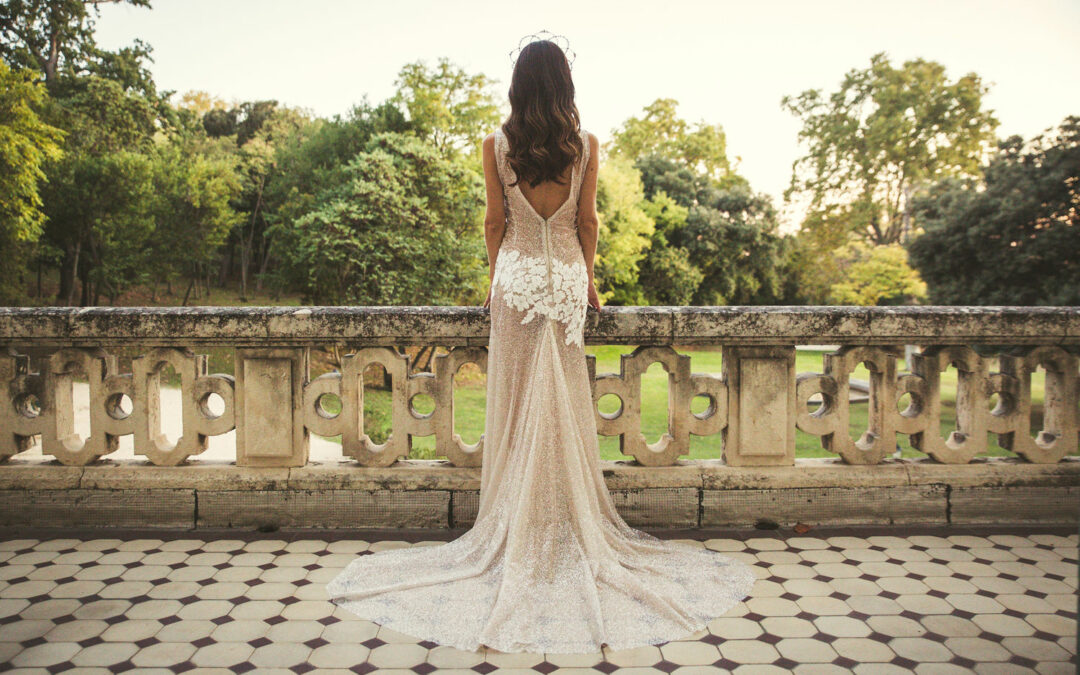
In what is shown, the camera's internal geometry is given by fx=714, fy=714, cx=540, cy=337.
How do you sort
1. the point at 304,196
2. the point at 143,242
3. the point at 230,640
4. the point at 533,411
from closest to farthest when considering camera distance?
1. the point at 230,640
2. the point at 533,411
3. the point at 304,196
4. the point at 143,242

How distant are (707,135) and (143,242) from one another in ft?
97.7

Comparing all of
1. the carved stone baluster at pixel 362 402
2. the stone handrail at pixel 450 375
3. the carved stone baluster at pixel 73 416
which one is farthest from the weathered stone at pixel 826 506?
the carved stone baluster at pixel 73 416

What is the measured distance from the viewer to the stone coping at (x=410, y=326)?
3.39 metres

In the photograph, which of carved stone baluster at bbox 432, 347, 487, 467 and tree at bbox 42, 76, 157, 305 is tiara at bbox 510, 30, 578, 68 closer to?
carved stone baluster at bbox 432, 347, 487, 467

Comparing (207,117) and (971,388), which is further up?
(207,117)

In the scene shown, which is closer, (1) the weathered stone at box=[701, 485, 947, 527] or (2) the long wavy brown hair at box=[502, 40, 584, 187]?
(2) the long wavy brown hair at box=[502, 40, 584, 187]

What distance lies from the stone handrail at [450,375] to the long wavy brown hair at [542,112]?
82 centimetres

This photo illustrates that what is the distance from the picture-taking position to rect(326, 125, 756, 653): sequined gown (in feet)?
8.32

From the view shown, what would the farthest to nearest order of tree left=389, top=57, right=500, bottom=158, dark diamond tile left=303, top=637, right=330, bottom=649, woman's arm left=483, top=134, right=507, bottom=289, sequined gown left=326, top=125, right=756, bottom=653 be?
tree left=389, top=57, right=500, bottom=158 → woman's arm left=483, top=134, right=507, bottom=289 → sequined gown left=326, top=125, right=756, bottom=653 → dark diamond tile left=303, top=637, right=330, bottom=649

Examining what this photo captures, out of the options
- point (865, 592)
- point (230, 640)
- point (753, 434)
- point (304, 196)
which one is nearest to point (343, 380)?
point (230, 640)

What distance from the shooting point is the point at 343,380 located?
11.3 feet

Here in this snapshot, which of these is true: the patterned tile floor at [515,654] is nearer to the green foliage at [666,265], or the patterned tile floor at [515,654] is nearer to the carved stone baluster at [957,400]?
the carved stone baluster at [957,400]

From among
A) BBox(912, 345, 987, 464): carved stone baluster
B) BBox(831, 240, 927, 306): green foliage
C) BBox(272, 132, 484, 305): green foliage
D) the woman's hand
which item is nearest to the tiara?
the woman's hand

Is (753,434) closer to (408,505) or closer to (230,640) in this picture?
(408,505)
